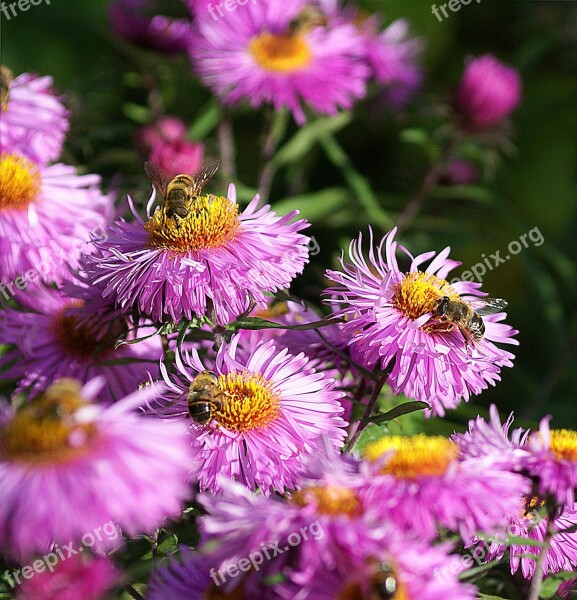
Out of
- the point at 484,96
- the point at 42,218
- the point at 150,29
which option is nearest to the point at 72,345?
the point at 42,218

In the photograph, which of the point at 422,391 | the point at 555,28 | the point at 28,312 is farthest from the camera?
the point at 555,28

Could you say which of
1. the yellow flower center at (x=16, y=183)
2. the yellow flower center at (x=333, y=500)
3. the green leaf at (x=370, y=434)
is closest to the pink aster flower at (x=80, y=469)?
the yellow flower center at (x=333, y=500)

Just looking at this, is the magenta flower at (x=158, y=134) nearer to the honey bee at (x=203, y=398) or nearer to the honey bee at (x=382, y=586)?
the honey bee at (x=203, y=398)

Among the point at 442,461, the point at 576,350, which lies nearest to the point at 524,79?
the point at 576,350

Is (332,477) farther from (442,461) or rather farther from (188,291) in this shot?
(188,291)

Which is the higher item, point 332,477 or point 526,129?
point 526,129

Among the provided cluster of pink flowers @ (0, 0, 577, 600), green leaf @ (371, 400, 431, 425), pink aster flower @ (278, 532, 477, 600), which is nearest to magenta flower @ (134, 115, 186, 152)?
cluster of pink flowers @ (0, 0, 577, 600)

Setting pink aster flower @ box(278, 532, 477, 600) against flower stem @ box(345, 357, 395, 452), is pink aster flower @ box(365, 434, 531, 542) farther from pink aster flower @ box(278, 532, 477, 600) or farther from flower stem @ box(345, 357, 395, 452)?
flower stem @ box(345, 357, 395, 452)

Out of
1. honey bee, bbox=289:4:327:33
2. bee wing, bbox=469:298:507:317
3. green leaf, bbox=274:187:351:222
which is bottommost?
bee wing, bbox=469:298:507:317

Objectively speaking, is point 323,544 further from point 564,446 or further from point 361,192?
point 361,192
